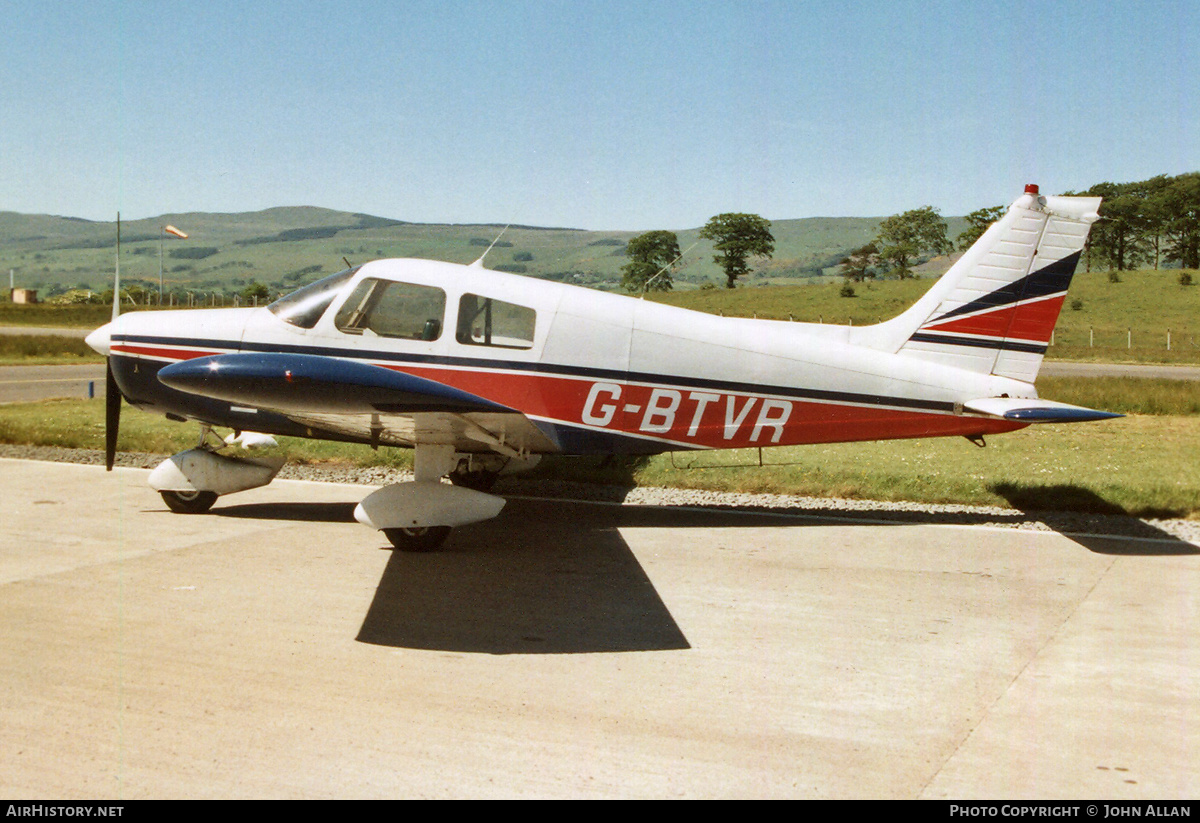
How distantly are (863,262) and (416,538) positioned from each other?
8645cm

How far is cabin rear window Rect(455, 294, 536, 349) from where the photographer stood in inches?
314

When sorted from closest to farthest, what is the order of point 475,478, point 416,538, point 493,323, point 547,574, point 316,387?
point 316,387 < point 547,574 < point 416,538 < point 493,323 < point 475,478

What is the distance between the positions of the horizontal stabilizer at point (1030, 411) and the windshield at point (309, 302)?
5.54 metres

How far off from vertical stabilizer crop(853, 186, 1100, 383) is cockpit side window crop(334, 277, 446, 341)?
3.91m

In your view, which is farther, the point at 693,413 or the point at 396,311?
the point at 693,413

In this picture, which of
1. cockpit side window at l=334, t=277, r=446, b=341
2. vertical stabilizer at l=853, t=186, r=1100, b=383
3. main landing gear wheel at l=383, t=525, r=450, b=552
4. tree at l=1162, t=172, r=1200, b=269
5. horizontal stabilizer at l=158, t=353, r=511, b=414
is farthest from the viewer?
tree at l=1162, t=172, r=1200, b=269

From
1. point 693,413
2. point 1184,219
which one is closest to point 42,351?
point 693,413

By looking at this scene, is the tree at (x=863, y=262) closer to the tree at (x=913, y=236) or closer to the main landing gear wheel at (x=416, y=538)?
the tree at (x=913, y=236)

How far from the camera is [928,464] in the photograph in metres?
11.2

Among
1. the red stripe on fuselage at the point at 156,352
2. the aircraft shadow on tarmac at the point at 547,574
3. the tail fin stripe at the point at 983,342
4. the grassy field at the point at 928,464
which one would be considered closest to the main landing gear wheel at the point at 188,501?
the aircraft shadow on tarmac at the point at 547,574

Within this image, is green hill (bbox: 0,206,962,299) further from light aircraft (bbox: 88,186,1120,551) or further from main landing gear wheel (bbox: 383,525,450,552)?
main landing gear wheel (bbox: 383,525,450,552)

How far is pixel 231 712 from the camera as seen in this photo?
4426 mm

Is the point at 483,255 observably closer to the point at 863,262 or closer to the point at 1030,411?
the point at 1030,411

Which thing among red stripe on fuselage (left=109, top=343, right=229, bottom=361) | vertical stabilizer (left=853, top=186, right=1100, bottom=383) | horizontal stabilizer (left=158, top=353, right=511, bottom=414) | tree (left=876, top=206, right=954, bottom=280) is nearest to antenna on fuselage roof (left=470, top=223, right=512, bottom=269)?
red stripe on fuselage (left=109, top=343, right=229, bottom=361)
